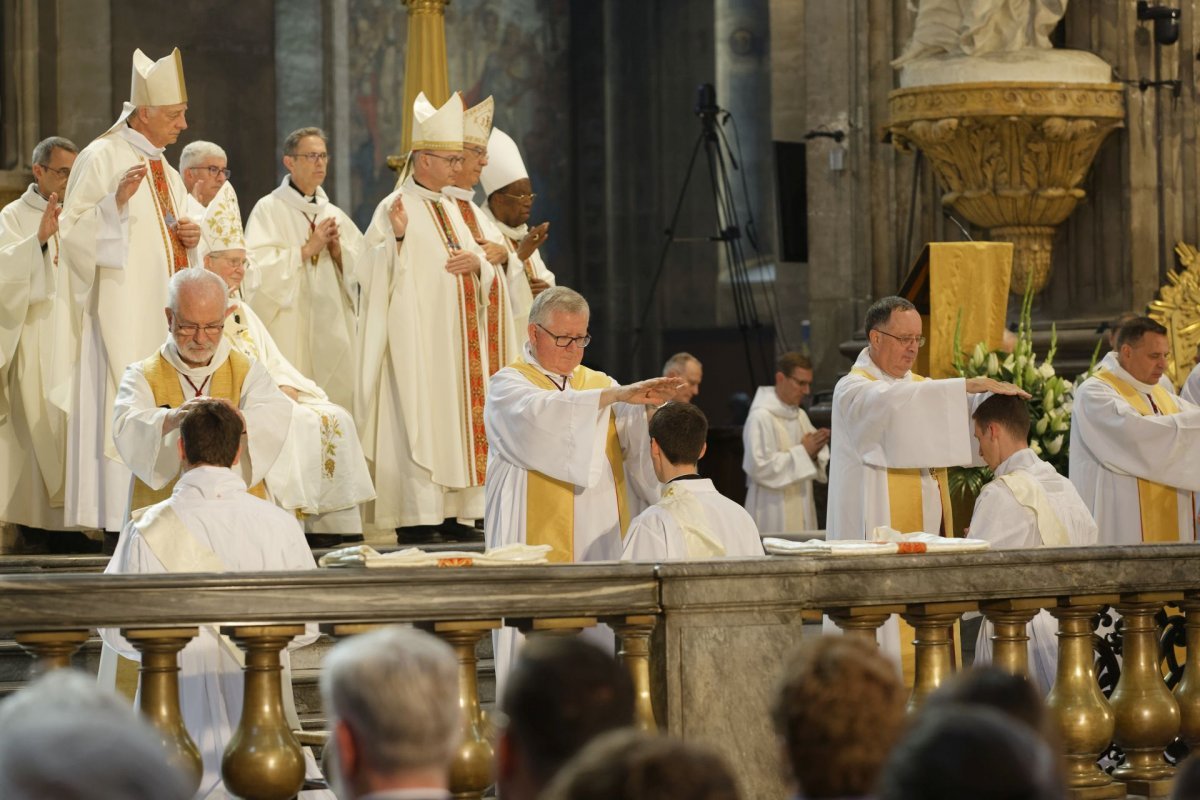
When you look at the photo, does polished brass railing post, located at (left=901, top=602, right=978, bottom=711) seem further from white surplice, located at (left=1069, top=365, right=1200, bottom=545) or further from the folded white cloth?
white surplice, located at (left=1069, top=365, right=1200, bottom=545)

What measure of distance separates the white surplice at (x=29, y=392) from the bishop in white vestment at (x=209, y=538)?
9.86 ft

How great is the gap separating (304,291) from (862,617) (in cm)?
521

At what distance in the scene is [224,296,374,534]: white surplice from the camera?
8492 mm

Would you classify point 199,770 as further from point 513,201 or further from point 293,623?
point 513,201

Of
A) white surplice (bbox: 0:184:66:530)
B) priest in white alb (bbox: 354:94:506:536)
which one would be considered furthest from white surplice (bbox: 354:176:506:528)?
white surplice (bbox: 0:184:66:530)

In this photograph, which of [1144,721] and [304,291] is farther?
[304,291]

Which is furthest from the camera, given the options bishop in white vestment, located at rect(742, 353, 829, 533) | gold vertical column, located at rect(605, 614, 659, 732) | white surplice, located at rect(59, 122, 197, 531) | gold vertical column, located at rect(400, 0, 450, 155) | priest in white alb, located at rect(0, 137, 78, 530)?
bishop in white vestment, located at rect(742, 353, 829, 533)

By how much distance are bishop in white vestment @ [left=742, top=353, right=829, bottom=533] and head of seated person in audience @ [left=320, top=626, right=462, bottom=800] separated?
352 inches

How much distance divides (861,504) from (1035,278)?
3.72 metres

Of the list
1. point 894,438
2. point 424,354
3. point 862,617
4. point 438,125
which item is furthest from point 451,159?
point 862,617

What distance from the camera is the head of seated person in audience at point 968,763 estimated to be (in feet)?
8.13

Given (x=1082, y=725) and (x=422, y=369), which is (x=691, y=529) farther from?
(x=422, y=369)

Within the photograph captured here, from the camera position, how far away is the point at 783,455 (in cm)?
1196

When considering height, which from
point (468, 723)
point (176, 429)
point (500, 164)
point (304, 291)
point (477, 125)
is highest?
point (477, 125)
